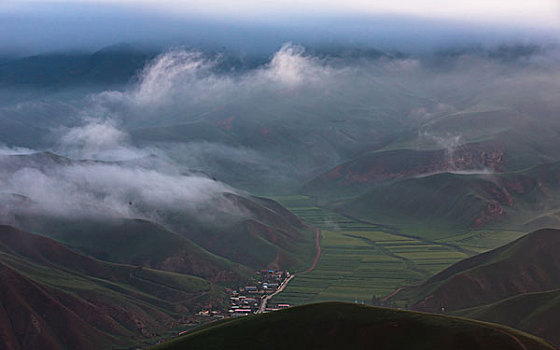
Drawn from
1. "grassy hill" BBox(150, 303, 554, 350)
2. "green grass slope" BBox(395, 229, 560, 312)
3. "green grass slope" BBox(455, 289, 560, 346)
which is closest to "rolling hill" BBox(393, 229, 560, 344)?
"green grass slope" BBox(395, 229, 560, 312)

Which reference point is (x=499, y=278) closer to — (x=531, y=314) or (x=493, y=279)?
(x=493, y=279)

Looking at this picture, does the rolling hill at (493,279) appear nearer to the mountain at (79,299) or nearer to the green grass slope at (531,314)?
the green grass slope at (531,314)

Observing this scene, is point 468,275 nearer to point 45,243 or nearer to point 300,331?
point 300,331

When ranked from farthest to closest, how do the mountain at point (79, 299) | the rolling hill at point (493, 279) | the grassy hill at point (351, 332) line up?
the rolling hill at point (493, 279)
the mountain at point (79, 299)
the grassy hill at point (351, 332)

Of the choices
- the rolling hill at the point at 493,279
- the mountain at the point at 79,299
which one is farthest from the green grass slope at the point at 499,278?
the mountain at the point at 79,299

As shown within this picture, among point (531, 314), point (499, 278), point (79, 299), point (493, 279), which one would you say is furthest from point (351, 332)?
point (499, 278)

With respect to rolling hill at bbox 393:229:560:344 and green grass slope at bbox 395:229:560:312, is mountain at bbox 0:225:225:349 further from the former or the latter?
green grass slope at bbox 395:229:560:312
